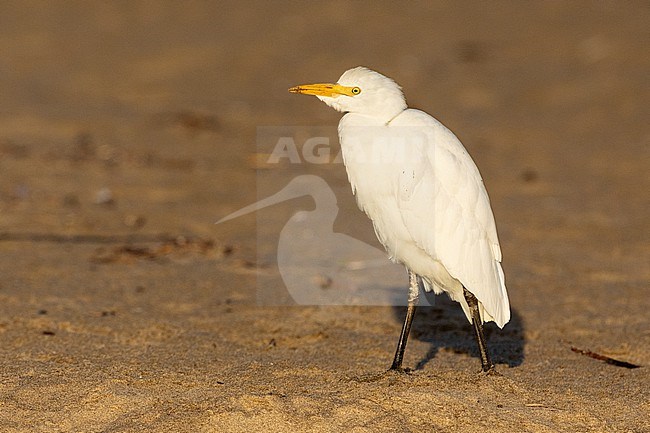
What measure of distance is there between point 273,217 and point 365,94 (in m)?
4.09

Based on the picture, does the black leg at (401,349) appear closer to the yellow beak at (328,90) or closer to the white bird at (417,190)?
the white bird at (417,190)

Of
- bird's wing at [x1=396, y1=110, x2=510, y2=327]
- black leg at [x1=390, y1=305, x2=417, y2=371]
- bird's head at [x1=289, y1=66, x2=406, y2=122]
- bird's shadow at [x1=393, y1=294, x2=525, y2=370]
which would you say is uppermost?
bird's head at [x1=289, y1=66, x2=406, y2=122]

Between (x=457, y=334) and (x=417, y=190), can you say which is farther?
(x=457, y=334)

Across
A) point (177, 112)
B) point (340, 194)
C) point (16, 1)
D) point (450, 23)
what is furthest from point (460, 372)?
point (16, 1)

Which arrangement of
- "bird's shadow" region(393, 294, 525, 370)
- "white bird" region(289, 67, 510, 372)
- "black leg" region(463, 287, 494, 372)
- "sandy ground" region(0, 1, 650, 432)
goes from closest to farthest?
"sandy ground" region(0, 1, 650, 432) < "white bird" region(289, 67, 510, 372) < "black leg" region(463, 287, 494, 372) < "bird's shadow" region(393, 294, 525, 370)

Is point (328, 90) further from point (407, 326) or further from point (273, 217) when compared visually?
point (273, 217)

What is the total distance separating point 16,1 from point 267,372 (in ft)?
48.2

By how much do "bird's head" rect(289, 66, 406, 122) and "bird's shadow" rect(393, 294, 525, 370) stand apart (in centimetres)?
142

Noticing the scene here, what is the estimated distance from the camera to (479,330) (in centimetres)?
490

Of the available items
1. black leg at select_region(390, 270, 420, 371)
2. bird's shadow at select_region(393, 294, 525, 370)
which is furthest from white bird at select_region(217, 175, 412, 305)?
black leg at select_region(390, 270, 420, 371)

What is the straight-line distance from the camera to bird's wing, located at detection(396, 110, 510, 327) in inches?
185

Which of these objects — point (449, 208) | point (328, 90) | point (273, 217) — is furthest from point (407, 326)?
point (273, 217)

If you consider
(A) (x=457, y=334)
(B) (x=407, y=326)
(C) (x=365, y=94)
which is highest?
(C) (x=365, y=94)

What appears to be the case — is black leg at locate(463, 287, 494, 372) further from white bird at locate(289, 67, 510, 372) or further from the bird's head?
the bird's head
